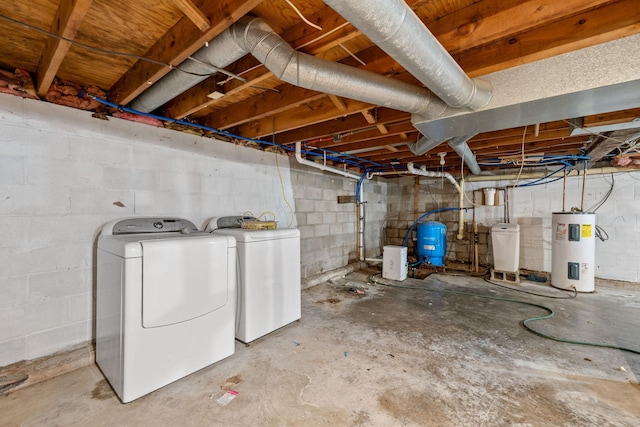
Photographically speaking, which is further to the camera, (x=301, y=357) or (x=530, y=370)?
(x=301, y=357)

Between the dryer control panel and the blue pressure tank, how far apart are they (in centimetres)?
380

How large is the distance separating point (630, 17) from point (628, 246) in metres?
4.23

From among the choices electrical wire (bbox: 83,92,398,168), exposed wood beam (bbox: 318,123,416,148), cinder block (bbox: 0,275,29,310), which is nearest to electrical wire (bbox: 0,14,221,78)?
electrical wire (bbox: 83,92,398,168)

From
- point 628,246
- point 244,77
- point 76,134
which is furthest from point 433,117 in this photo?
point 628,246

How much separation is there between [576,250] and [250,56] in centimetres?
457

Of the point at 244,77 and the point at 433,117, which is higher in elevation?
the point at 244,77

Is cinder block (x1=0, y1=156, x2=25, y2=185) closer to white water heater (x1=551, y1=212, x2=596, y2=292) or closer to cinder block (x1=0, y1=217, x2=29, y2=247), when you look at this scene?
cinder block (x1=0, y1=217, x2=29, y2=247)

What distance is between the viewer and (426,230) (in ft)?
15.3

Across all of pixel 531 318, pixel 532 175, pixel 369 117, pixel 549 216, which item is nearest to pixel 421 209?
pixel 532 175

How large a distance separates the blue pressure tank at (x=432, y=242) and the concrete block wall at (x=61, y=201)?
389 cm

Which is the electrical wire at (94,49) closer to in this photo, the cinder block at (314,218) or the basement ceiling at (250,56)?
the basement ceiling at (250,56)

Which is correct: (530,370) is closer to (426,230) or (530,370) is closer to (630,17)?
(630,17)

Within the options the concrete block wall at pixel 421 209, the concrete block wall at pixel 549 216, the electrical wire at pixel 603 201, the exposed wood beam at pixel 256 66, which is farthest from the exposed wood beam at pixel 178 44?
the electrical wire at pixel 603 201

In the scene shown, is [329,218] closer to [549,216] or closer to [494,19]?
[494,19]
